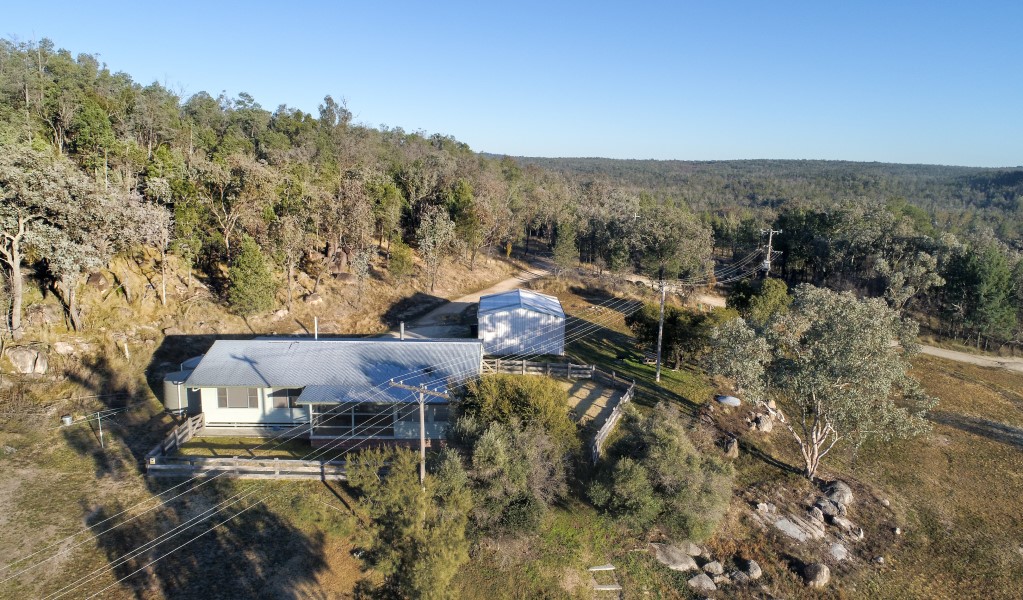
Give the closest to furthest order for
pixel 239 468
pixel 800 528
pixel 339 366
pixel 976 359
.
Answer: pixel 239 468 < pixel 800 528 < pixel 339 366 < pixel 976 359

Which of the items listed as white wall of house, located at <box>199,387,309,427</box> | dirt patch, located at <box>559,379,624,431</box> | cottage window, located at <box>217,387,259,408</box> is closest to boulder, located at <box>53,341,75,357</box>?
white wall of house, located at <box>199,387,309,427</box>

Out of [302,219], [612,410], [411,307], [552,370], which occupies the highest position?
[302,219]

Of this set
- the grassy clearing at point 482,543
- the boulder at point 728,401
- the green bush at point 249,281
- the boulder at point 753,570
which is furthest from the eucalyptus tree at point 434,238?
the boulder at point 753,570

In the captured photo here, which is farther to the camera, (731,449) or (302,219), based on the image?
(302,219)

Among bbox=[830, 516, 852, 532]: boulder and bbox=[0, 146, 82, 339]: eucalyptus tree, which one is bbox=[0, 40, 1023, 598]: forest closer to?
bbox=[0, 146, 82, 339]: eucalyptus tree

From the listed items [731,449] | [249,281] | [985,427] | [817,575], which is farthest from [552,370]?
[985,427]

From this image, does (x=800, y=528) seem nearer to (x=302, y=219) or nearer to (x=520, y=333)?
(x=520, y=333)
